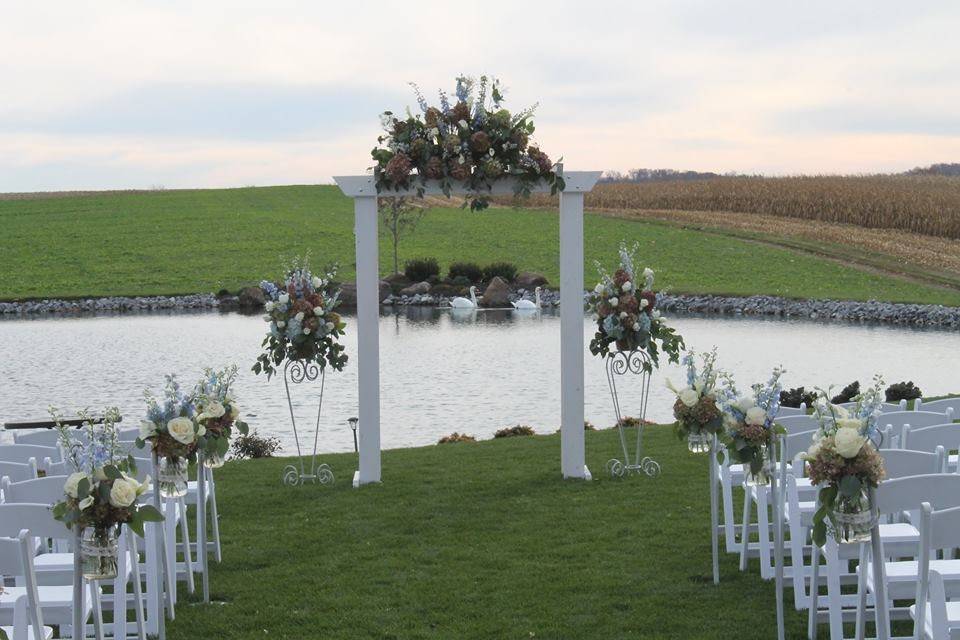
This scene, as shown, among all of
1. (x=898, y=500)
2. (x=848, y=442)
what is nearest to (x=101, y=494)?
(x=848, y=442)

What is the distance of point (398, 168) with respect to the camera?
416 inches

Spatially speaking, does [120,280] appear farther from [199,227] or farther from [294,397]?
[294,397]

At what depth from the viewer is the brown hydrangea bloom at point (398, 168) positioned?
10.6 meters

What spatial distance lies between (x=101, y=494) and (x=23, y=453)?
2.53 metres

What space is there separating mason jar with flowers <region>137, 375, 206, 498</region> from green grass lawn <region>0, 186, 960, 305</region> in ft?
99.2

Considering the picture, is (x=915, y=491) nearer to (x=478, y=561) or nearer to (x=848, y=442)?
(x=848, y=442)

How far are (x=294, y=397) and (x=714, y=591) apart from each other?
1368cm

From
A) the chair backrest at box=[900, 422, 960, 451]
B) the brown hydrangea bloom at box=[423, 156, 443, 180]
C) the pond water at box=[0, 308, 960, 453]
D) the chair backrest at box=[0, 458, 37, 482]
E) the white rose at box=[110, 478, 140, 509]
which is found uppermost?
the brown hydrangea bloom at box=[423, 156, 443, 180]

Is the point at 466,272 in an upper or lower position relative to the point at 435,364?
upper

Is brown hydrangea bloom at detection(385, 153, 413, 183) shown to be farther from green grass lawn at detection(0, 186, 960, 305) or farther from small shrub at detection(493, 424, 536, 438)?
green grass lawn at detection(0, 186, 960, 305)

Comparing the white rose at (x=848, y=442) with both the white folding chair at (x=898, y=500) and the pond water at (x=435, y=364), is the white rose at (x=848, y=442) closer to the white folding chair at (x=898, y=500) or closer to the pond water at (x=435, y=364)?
the white folding chair at (x=898, y=500)

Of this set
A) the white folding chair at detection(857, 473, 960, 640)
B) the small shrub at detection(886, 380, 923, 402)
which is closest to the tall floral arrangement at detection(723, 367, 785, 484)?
the white folding chair at detection(857, 473, 960, 640)

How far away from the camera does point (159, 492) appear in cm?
680

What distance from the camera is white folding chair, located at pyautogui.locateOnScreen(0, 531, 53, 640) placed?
15.2 ft
